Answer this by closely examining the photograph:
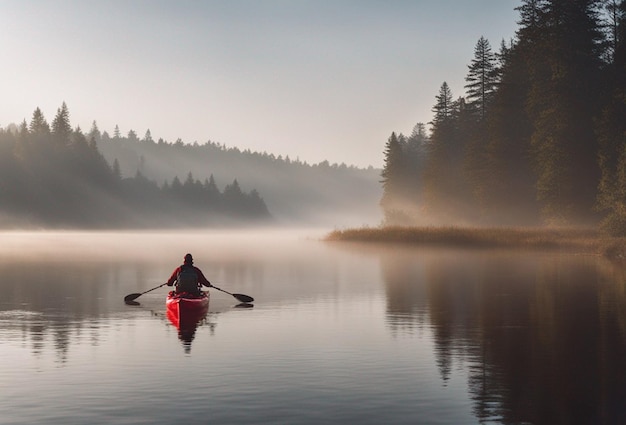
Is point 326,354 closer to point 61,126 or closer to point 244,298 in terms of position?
point 244,298

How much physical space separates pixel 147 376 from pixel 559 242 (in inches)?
2012

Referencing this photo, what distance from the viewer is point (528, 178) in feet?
268

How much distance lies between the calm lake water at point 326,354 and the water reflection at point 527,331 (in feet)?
0.21

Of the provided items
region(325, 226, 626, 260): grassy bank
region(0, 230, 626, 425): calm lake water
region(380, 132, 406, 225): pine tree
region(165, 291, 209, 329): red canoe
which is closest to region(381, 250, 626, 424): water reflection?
region(0, 230, 626, 425): calm lake water

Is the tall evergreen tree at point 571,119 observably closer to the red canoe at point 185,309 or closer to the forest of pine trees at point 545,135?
the forest of pine trees at point 545,135

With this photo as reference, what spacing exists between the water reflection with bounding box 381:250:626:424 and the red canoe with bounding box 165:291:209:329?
682cm

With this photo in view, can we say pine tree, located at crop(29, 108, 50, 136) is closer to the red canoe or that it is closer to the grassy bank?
the grassy bank

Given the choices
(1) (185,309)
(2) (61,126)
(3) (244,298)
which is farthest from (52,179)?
(1) (185,309)

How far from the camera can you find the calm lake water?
14289 mm

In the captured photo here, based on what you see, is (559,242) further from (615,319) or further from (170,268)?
Answer: (615,319)

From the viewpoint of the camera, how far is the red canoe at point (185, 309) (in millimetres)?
26828

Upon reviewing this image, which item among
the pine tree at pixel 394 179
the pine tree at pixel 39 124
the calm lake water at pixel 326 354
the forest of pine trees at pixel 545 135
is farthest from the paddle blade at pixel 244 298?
the pine tree at pixel 39 124

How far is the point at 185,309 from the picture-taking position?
2723 cm

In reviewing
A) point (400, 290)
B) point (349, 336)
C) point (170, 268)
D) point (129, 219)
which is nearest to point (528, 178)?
point (170, 268)
